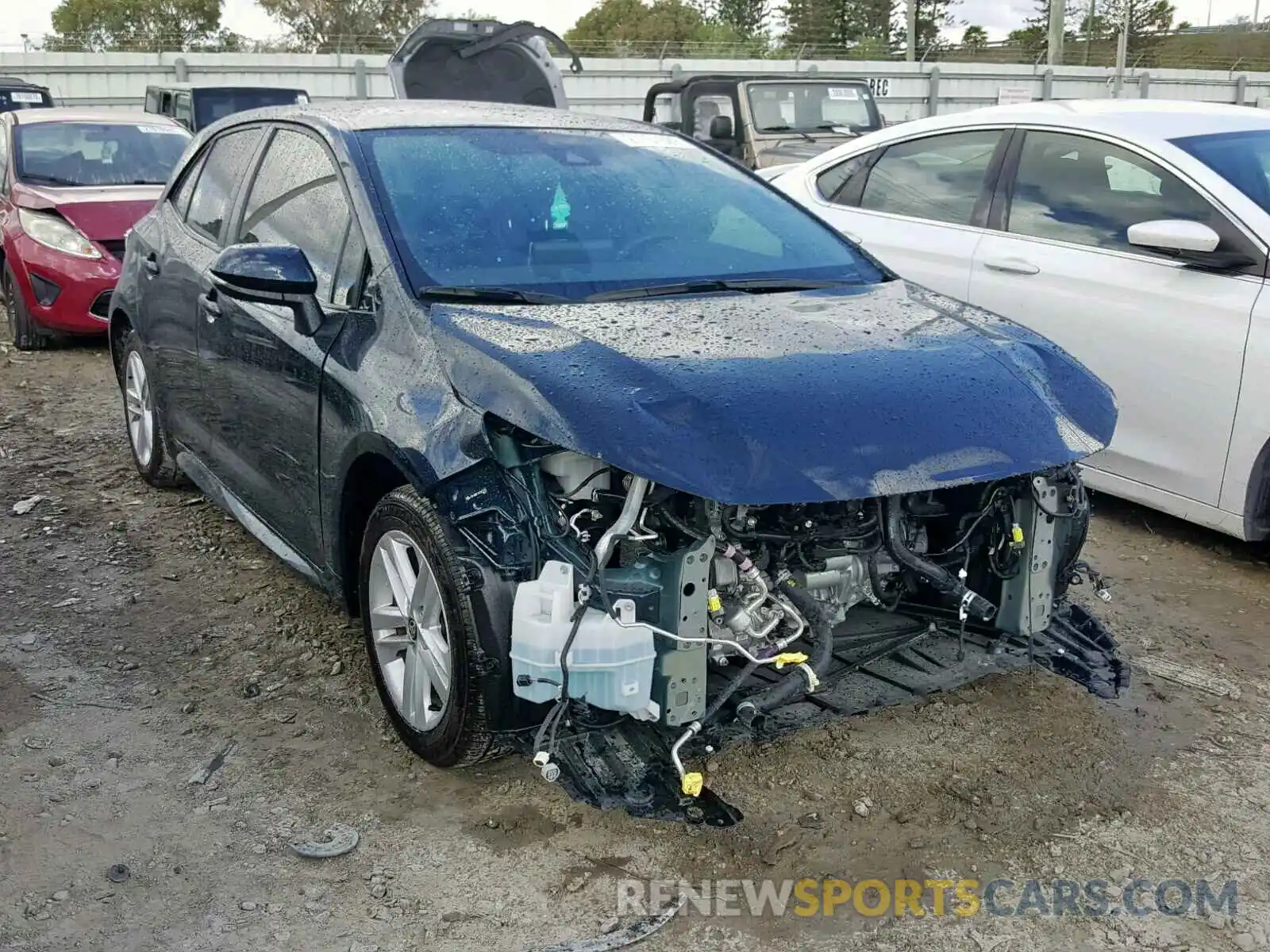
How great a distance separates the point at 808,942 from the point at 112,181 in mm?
8124

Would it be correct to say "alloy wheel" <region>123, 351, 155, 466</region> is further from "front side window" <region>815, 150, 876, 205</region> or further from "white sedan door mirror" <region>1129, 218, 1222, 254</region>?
"white sedan door mirror" <region>1129, 218, 1222, 254</region>

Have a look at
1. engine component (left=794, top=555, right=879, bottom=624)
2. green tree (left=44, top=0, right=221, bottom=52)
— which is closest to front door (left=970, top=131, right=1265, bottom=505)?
engine component (left=794, top=555, right=879, bottom=624)

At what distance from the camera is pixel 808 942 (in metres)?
2.55

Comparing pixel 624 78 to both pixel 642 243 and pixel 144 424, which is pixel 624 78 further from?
pixel 642 243

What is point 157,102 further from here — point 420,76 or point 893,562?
point 893,562

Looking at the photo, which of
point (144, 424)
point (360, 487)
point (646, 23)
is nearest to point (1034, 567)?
point (360, 487)

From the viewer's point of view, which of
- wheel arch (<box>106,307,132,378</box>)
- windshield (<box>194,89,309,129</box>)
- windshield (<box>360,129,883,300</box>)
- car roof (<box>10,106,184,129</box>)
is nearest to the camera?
windshield (<box>360,129,883,300</box>)

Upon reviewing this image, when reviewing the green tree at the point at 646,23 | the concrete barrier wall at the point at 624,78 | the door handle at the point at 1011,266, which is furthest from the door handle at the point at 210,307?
the green tree at the point at 646,23

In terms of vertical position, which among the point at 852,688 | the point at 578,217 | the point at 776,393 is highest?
the point at 578,217

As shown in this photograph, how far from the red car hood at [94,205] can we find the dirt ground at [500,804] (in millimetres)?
4516

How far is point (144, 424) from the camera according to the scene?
5371mm

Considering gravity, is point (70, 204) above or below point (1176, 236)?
below

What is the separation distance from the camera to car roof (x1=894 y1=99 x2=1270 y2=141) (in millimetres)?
4855

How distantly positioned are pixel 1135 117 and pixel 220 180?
3605mm
